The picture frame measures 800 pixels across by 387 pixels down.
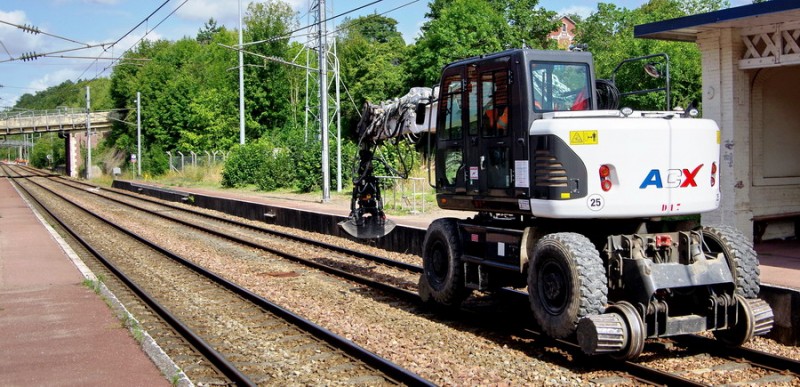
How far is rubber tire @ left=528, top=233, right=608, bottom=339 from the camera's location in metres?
8.39

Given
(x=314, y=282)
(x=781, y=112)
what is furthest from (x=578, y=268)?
(x=781, y=112)

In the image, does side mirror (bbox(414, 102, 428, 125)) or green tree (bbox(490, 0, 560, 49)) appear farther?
green tree (bbox(490, 0, 560, 49))

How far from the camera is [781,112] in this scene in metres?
16.0

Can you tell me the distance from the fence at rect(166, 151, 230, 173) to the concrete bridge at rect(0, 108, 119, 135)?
1651 cm

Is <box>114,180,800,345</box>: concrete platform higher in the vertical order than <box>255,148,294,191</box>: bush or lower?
lower

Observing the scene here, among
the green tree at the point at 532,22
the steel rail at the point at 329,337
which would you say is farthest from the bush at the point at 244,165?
the steel rail at the point at 329,337

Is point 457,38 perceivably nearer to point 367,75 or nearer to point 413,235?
point 367,75

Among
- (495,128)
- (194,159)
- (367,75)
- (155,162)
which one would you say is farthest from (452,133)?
(155,162)

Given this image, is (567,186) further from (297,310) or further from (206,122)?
(206,122)

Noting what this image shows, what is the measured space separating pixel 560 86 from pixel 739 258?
8.94 feet

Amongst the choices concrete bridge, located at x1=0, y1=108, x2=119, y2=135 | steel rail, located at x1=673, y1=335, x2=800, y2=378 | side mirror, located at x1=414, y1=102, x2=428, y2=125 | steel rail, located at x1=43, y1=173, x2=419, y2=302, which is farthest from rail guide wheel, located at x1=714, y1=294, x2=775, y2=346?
concrete bridge, located at x1=0, y1=108, x2=119, y2=135

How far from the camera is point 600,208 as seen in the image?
870 centimetres

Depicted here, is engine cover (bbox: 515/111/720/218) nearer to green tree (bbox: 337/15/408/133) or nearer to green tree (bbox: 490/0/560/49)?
green tree (bbox: 490/0/560/49)

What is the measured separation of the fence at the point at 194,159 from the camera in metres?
62.3
